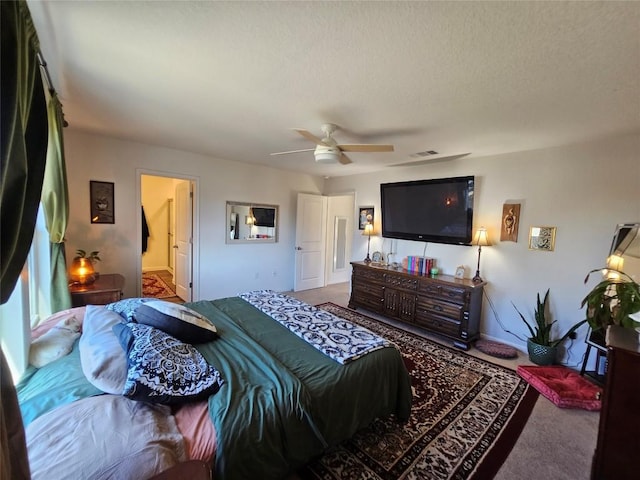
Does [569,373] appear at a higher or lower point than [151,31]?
lower

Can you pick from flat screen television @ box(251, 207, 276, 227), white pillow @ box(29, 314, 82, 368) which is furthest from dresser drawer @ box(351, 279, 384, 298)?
white pillow @ box(29, 314, 82, 368)

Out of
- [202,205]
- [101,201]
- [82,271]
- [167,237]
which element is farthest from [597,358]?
[167,237]

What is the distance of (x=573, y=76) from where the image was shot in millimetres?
1664

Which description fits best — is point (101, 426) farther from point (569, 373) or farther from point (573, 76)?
point (569, 373)

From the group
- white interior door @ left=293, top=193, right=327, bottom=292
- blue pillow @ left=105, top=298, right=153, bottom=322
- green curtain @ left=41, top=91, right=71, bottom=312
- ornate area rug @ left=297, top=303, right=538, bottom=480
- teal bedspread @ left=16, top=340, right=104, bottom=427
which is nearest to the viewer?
teal bedspread @ left=16, top=340, right=104, bottom=427

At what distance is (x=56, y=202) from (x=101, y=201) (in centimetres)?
144

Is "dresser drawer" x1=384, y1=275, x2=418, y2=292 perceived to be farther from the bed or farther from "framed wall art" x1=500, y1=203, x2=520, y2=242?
the bed

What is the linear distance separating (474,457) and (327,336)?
47.1 inches

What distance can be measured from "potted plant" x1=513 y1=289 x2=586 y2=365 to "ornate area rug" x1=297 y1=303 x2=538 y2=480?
485 mm

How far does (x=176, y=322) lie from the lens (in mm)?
1774

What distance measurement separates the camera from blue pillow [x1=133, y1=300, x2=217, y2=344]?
1.74m

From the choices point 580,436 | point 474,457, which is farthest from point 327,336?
point 580,436

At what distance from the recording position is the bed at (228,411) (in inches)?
39.0

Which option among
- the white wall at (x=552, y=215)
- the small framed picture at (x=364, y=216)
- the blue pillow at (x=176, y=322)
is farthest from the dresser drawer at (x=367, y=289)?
the blue pillow at (x=176, y=322)
